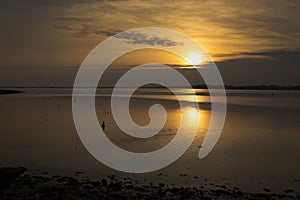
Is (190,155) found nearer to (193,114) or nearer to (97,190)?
(97,190)

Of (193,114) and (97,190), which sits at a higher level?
(193,114)

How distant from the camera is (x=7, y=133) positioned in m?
31.9

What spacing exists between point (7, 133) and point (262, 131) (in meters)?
25.6

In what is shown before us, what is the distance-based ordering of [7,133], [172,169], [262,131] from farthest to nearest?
[262,131] < [7,133] < [172,169]

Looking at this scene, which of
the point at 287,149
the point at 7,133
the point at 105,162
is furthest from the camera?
the point at 7,133

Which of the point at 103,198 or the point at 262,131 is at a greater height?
the point at 262,131

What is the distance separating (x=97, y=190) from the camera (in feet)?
50.4

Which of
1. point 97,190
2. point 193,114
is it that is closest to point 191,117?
point 193,114

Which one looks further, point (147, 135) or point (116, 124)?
point (116, 124)

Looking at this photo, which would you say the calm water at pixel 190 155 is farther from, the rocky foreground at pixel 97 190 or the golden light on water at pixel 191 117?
the golden light on water at pixel 191 117

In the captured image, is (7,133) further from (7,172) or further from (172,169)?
(172,169)

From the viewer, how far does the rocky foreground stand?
14.5 meters

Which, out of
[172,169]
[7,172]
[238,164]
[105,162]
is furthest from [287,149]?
[7,172]

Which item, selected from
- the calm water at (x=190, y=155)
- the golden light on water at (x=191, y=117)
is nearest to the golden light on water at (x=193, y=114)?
the golden light on water at (x=191, y=117)
